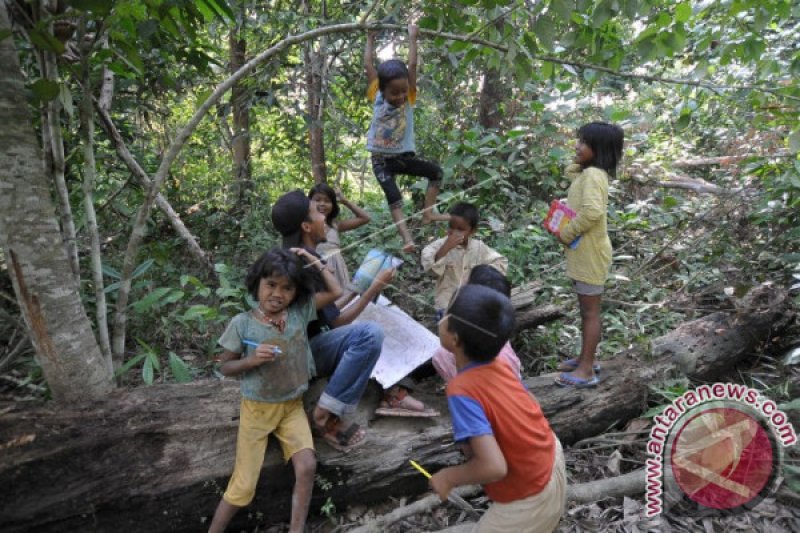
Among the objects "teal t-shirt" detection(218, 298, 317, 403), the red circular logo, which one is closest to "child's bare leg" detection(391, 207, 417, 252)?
"teal t-shirt" detection(218, 298, 317, 403)

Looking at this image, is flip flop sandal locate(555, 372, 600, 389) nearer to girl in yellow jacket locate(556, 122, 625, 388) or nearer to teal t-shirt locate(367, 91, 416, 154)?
girl in yellow jacket locate(556, 122, 625, 388)

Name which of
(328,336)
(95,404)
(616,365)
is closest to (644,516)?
(616,365)

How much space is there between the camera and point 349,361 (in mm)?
2848

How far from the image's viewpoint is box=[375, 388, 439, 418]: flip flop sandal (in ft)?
10.3

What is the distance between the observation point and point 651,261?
18.3 ft

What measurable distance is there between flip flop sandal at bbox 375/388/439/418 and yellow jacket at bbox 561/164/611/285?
1.37 m

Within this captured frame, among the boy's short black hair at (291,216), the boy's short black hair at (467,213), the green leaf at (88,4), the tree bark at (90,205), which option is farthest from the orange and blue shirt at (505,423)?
the tree bark at (90,205)

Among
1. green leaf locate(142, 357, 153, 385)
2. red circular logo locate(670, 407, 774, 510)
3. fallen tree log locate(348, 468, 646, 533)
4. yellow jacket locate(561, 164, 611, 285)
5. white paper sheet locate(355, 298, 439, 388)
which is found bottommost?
fallen tree log locate(348, 468, 646, 533)

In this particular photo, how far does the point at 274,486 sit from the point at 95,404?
1.07m

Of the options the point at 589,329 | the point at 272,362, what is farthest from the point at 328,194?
the point at 589,329

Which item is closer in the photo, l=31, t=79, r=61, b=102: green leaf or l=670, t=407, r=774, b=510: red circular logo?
l=31, t=79, r=61, b=102: green leaf

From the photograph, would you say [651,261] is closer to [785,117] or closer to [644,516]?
[785,117]

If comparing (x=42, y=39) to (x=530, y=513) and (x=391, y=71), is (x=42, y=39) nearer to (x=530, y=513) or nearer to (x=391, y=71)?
(x=391, y=71)

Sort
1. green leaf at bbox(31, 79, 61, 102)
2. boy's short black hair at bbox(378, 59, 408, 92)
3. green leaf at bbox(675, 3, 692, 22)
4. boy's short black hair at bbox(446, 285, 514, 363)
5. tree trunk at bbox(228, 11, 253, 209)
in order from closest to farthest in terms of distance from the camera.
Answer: boy's short black hair at bbox(446, 285, 514, 363) → green leaf at bbox(31, 79, 61, 102) → green leaf at bbox(675, 3, 692, 22) → boy's short black hair at bbox(378, 59, 408, 92) → tree trunk at bbox(228, 11, 253, 209)
